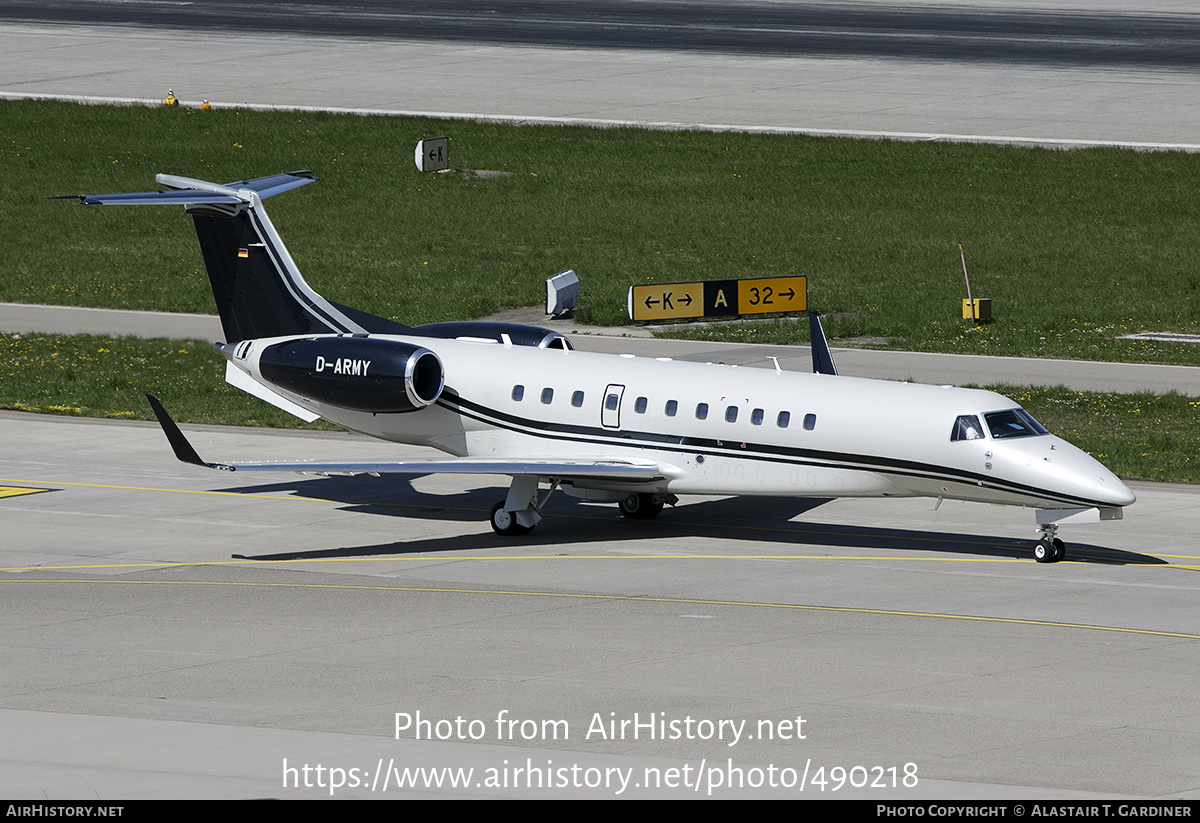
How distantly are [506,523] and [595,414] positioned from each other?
2.34 metres

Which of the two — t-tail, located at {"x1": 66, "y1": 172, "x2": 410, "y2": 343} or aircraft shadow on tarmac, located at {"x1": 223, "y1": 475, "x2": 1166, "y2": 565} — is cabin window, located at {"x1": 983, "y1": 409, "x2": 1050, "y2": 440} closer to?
aircraft shadow on tarmac, located at {"x1": 223, "y1": 475, "x2": 1166, "y2": 565}

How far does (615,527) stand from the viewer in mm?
30562

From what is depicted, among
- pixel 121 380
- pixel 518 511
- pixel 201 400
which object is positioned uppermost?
pixel 121 380

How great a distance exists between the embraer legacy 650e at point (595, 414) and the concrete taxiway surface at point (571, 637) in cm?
124

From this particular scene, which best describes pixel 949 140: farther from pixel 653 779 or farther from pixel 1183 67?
pixel 653 779

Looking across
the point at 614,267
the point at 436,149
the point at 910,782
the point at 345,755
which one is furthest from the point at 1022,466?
the point at 436,149

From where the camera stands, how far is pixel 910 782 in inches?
636

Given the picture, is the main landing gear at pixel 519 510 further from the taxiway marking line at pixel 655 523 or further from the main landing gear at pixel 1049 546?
the main landing gear at pixel 1049 546

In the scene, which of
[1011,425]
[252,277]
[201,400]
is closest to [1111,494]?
[1011,425]

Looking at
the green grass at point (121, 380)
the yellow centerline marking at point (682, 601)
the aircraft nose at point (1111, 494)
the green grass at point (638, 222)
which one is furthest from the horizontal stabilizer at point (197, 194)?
the green grass at point (638, 222)

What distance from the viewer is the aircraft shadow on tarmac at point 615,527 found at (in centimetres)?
2838

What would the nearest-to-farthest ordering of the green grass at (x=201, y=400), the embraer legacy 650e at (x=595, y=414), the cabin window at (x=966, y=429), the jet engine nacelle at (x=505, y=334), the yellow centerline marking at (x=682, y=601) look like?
the yellow centerline marking at (x=682, y=601)
the cabin window at (x=966, y=429)
the embraer legacy 650e at (x=595, y=414)
the jet engine nacelle at (x=505, y=334)
the green grass at (x=201, y=400)

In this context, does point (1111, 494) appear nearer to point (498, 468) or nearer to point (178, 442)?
point (498, 468)

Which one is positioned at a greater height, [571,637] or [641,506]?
[641,506]
